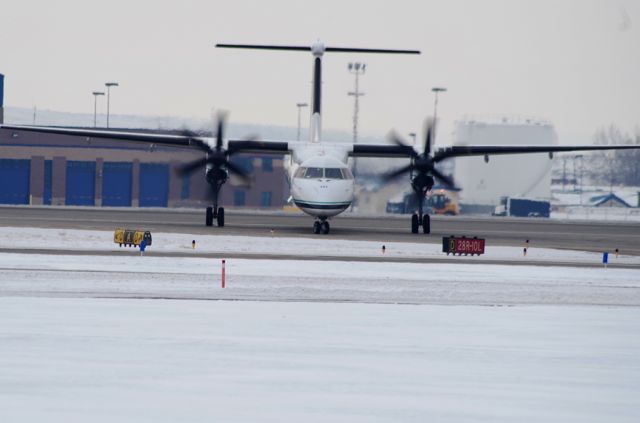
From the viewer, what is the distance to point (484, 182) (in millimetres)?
125438

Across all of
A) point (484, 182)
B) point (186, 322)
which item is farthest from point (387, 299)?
point (484, 182)

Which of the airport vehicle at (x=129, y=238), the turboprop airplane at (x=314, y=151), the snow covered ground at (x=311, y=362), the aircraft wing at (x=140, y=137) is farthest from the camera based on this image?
the aircraft wing at (x=140, y=137)

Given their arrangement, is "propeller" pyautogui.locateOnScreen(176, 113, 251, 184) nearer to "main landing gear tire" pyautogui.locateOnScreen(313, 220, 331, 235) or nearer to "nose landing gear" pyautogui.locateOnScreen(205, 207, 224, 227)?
"nose landing gear" pyautogui.locateOnScreen(205, 207, 224, 227)

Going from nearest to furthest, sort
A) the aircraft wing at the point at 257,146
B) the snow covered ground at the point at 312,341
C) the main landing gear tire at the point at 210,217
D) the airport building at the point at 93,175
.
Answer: the snow covered ground at the point at 312,341
the aircraft wing at the point at 257,146
the main landing gear tire at the point at 210,217
the airport building at the point at 93,175

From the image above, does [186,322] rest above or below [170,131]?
below

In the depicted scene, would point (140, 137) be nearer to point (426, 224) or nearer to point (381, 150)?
point (381, 150)

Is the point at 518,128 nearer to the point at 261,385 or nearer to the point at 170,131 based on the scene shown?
the point at 170,131

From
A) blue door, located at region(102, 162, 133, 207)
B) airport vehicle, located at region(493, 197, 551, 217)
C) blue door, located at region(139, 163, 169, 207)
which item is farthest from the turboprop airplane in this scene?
airport vehicle, located at region(493, 197, 551, 217)

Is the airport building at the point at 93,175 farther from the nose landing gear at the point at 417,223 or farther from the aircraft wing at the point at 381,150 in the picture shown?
the nose landing gear at the point at 417,223

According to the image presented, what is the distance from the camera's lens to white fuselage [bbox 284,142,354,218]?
48344mm

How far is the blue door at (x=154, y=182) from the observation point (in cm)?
9912

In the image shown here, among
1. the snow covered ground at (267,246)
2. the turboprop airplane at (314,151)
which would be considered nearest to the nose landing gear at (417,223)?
the turboprop airplane at (314,151)

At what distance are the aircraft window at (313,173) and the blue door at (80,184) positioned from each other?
53.1 m

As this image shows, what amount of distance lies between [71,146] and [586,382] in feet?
281
